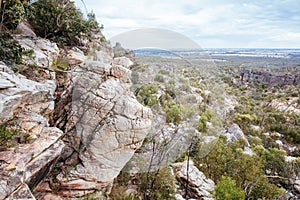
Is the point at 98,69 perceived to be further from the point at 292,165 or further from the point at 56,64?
the point at 292,165

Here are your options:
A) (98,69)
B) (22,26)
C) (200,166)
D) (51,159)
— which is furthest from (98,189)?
(22,26)

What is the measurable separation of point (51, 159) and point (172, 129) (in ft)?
16.6

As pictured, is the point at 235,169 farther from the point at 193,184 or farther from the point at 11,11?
the point at 11,11

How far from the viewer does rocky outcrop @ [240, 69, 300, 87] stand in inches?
2036

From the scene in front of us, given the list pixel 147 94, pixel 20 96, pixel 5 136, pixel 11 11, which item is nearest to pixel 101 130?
pixel 147 94

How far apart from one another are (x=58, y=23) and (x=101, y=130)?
18.6ft

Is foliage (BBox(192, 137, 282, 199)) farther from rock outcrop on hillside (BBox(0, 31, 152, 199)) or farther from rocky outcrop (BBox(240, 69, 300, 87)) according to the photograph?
rocky outcrop (BBox(240, 69, 300, 87))

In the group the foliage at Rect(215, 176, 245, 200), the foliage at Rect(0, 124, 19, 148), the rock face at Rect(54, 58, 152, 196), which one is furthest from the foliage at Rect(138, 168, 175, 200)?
the foliage at Rect(0, 124, 19, 148)

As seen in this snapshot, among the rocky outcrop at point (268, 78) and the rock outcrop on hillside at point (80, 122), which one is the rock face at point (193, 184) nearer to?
the rock outcrop on hillside at point (80, 122)

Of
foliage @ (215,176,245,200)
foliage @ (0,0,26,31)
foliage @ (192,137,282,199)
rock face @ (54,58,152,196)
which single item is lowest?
foliage @ (192,137,282,199)

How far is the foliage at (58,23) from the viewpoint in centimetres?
923

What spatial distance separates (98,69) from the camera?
6.85 metres

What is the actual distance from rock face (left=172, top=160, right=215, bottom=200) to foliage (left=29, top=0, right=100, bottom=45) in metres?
7.48

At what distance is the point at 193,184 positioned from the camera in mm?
9344
